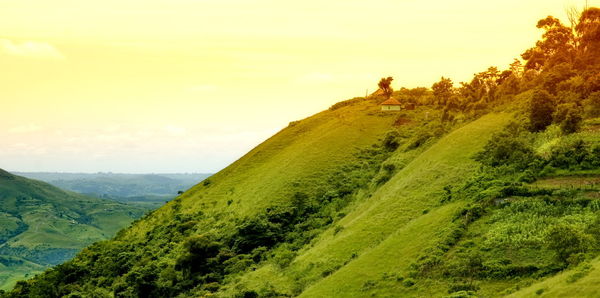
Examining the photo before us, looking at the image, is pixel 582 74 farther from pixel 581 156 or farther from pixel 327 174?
pixel 327 174

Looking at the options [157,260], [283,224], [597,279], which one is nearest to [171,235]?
[157,260]

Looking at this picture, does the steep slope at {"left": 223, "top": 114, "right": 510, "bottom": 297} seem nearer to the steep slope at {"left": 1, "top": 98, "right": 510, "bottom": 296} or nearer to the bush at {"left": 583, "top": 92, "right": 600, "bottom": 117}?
the steep slope at {"left": 1, "top": 98, "right": 510, "bottom": 296}

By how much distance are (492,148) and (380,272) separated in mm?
24652

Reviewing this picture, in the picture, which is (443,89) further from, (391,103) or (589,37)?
(589,37)

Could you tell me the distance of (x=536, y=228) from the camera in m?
40.5

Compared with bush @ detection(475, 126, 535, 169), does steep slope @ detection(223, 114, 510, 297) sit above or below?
below

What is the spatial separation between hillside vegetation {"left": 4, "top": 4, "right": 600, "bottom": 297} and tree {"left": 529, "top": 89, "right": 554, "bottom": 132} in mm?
149

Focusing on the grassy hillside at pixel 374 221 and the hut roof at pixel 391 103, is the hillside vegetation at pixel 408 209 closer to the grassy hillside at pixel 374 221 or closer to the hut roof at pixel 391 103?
the grassy hillside at pixel 374 221

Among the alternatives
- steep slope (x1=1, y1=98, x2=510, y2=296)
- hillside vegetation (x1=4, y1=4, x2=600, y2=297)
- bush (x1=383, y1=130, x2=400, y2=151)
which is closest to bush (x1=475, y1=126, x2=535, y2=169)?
hillside vegetation (x1=4, y1=4, x2=600, y2=297)

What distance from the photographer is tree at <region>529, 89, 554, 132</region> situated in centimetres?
6481

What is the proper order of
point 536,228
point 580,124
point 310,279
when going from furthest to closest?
1. point 580,124
2. point 310,279
3. point 536,228

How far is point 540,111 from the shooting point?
65.0 m

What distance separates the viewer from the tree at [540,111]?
6481 cm

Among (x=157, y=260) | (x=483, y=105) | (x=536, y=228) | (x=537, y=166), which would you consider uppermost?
(x=483, y=105)
